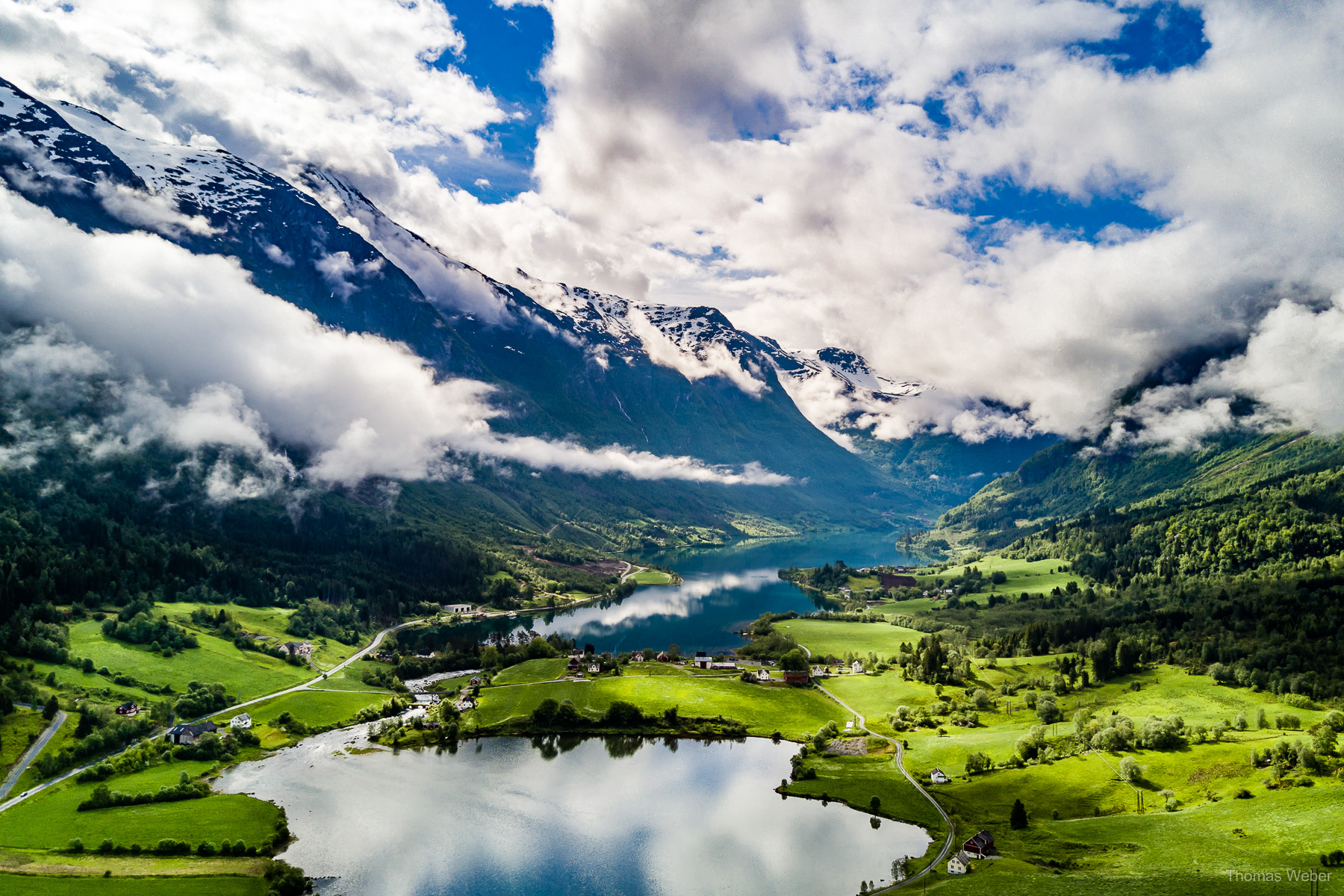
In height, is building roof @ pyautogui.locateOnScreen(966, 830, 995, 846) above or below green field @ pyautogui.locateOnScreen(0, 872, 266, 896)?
above

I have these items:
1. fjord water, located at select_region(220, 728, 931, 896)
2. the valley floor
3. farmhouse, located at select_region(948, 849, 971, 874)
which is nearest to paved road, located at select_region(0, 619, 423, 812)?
the valley floor

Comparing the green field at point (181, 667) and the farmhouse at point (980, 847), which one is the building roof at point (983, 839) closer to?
the farmhouse at point (980, 847)


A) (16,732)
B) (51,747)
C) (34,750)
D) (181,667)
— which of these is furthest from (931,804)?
(181,667)

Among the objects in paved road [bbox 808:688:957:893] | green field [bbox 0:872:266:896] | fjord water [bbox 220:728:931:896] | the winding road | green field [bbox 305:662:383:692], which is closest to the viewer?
green field [bbox 0:872:266:896]

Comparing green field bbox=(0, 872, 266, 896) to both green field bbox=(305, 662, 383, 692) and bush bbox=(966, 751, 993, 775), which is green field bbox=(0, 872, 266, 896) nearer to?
green field bbox=(305, 662, 383, 692)

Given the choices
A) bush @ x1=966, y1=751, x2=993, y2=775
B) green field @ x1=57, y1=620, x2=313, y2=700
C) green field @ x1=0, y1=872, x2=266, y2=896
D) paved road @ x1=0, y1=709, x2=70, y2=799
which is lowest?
green field @ x1=0, y1=872, x2=266, y2=896

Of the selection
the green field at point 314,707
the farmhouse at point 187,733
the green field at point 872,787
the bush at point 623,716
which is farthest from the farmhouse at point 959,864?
the farmhouse at point 187,733
